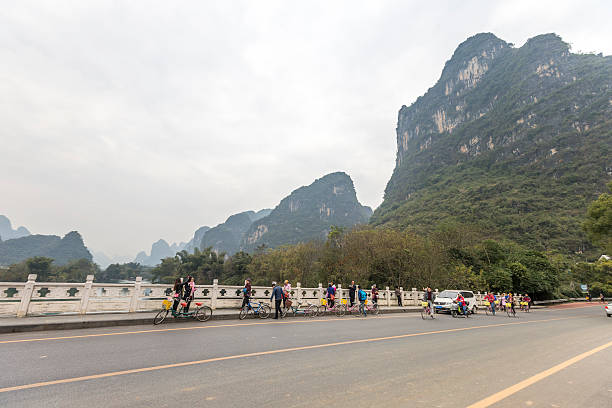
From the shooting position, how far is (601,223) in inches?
1172

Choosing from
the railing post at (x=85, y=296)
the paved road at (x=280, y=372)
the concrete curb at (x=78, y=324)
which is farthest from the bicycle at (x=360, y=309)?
the railing post at (x=85, y=296)

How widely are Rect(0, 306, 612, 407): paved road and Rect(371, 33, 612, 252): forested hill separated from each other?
244ft

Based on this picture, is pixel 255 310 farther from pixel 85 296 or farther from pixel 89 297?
pixel 85 296

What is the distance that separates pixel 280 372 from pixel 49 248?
715ft

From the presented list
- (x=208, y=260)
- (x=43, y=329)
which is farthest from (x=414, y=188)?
→ (x=43, y=329)

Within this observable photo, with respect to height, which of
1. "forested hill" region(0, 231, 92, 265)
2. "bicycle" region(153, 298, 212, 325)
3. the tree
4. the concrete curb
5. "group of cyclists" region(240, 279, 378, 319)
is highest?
"forested hill" region(0, 231, 92, 265)

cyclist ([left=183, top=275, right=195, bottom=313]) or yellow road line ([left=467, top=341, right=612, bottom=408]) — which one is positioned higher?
cyclist ([left=183, top=275, right=195, bottom=313])

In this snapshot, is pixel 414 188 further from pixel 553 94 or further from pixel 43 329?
pixel 43 329

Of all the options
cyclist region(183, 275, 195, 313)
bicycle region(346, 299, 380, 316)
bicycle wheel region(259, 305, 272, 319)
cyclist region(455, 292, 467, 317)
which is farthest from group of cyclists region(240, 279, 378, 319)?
cyclist region(455, 292, 467, 317)

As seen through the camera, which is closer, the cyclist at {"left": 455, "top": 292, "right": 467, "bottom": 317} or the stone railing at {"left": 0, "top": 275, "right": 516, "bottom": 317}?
the stone railing at {"left": 0, "top": 275, "right": 516, "bottom": 317}

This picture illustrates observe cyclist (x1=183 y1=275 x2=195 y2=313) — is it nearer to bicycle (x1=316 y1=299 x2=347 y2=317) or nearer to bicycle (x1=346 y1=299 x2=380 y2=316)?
bicycle (x1=316 y1=299 x2=347 y2=317)

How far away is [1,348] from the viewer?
6.21 metres

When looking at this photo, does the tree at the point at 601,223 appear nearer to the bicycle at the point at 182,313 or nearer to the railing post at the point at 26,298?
the bicycle at the point at 182,313

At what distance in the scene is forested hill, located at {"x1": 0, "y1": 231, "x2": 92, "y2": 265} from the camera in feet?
515
